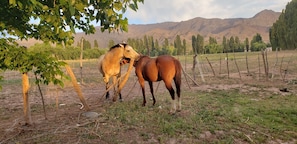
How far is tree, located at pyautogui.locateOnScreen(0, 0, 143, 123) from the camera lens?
83.1 inches

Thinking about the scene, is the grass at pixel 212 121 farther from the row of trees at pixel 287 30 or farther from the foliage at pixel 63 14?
the row of trees at pixel 287 30

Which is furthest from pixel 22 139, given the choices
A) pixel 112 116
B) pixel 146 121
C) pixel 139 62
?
pixel 139 62

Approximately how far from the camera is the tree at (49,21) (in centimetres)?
211

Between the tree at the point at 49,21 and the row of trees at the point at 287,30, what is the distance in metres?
62.3

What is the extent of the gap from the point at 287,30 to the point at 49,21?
66.0 metres

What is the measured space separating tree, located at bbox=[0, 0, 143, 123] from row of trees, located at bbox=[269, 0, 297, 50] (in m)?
62.3

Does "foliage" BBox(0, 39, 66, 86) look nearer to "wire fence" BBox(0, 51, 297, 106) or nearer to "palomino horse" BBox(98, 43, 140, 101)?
"wire fence" BBox(0, 51, 297, 106)

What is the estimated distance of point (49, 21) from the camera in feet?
7.22

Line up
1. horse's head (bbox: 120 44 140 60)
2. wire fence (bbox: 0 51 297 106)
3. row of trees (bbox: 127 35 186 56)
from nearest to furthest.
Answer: horse's head (bbox: 120 44 140 60)
wire fence (bbox: 0 51 297 106)
row of trees (bbox: 127 35 186 56)

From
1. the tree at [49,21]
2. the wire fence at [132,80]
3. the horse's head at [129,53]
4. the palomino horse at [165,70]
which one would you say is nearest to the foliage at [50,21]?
the tree at [49,21]

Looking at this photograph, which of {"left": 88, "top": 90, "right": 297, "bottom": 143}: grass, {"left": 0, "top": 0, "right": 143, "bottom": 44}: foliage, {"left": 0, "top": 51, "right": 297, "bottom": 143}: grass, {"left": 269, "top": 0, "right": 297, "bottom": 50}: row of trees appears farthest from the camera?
{"left": 269, "top": 0, "right": 297, "bottom": 50}: row of trees

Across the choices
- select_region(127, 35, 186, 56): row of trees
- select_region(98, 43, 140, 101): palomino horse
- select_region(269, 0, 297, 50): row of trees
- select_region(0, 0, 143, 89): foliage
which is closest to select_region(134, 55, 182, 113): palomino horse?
select_region(98, 43, 140, 101): palomino horse

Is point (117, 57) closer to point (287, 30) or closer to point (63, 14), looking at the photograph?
point (63, 14)

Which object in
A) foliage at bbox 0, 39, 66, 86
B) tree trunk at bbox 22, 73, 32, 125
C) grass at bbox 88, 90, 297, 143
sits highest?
foliage at bbox 0, 39, 66, 86
